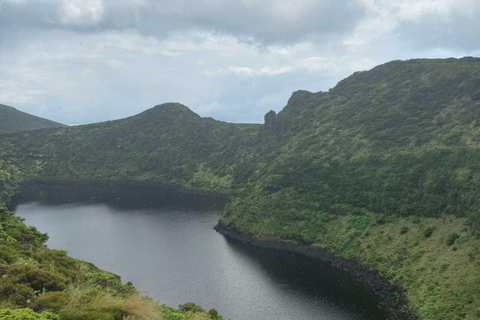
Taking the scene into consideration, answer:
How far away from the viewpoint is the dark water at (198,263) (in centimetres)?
5831

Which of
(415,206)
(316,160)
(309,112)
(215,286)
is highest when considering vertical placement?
(309,112)

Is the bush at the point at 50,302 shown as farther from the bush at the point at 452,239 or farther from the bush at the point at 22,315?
the bush at the point at 452,239

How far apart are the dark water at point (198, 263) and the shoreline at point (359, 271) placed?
1764mm

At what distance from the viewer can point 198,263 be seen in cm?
7781

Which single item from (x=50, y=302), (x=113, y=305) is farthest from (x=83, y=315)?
(x=50, y=302)

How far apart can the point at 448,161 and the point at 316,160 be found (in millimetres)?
40989

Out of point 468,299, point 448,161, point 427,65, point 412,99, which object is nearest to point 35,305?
point 468,299

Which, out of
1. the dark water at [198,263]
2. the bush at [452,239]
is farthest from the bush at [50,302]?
the bush at [452,239]

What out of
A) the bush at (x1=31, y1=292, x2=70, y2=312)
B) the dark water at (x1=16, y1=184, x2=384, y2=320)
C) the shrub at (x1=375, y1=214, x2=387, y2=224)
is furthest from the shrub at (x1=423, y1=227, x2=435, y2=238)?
the bush at (x1=31, y1=292, x2=70, y2=312)

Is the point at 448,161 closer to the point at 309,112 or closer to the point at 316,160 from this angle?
the point at 316,160

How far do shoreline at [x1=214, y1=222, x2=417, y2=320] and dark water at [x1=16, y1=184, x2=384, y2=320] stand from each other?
176 cm

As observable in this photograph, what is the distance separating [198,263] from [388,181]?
169 feet

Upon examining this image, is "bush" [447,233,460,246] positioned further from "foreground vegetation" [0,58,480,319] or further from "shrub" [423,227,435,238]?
"shrub" [423,227,435,238]

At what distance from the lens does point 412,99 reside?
123 meters
